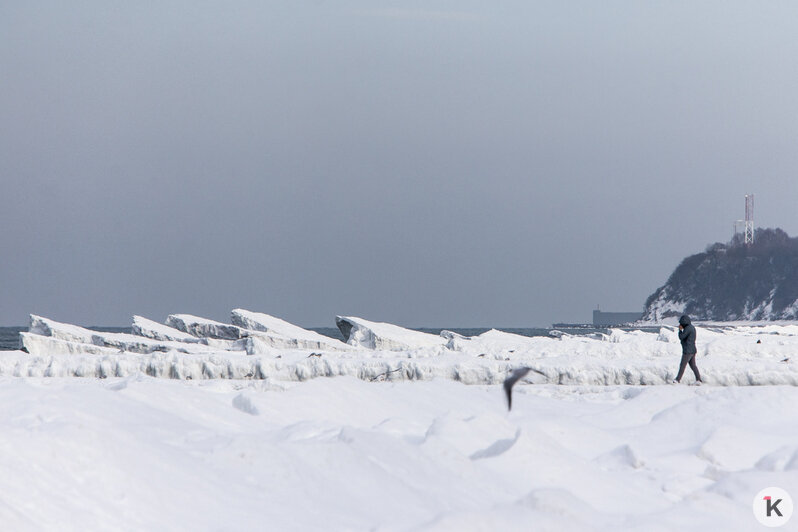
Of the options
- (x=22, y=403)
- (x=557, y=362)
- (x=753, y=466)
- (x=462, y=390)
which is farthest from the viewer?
(x=557, y=362)

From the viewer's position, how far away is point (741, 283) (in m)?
124

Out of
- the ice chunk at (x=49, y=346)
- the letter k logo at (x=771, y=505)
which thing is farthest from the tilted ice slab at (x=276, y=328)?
the letter k logo at (x=771, y=505)

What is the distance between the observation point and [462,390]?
1133cm

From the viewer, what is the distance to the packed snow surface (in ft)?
17.3

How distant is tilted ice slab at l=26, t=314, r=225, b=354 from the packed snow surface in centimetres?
1386

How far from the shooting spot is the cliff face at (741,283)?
120 meters

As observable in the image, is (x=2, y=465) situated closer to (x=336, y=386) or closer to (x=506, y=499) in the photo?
(x=506, y=499)

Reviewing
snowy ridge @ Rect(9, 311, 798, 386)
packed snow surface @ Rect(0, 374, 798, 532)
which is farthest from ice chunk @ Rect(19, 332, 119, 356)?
packed snow surface @ Rect(0, 374, 798, 532)

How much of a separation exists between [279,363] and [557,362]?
5142mm

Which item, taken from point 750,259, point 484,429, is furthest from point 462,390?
point 750,259

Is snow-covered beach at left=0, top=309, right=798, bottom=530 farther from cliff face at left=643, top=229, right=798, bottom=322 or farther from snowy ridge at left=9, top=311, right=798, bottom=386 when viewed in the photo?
cliff face at left=643, top=229, right=798, bottom=322

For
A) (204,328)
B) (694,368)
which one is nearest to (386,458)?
(694,368)

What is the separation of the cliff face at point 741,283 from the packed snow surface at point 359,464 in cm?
11986

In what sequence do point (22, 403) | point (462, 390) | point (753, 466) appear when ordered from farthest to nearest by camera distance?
point (462, 390)
point (753, 466)
point (22, 403)
